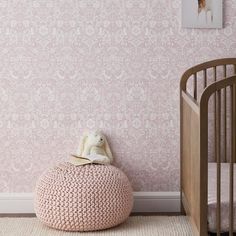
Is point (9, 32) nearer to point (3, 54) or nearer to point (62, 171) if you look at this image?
point (3, 54)

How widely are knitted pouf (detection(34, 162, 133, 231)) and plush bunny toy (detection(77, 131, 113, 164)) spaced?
15cm

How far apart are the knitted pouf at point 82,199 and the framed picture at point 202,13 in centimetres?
91

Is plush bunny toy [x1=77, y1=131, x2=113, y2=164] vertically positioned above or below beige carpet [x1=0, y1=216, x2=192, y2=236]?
above

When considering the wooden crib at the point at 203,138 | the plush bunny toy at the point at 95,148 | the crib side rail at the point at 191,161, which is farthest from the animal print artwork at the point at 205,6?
the plush bunny toy at the point at 95,148

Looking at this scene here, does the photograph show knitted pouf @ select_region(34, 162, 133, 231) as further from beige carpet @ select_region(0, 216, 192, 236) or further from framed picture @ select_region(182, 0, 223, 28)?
framed picture @ select_region(182, 0, 223, 28)

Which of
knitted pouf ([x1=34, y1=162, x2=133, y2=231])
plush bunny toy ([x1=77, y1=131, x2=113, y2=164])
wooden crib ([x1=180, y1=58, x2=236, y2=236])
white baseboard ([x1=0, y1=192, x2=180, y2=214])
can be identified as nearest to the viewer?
wooden crib ([x1=180, y1=58, x2=236, y2=236])

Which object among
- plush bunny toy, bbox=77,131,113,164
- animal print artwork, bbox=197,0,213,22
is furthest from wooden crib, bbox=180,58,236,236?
plush bunny toy, bbox=77,131,113,164

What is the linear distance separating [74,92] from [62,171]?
0.47m

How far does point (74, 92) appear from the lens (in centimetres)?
329

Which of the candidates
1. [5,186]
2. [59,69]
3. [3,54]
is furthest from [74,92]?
[5,186]

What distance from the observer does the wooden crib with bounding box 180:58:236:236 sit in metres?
2.23

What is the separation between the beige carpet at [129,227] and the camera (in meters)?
2.96

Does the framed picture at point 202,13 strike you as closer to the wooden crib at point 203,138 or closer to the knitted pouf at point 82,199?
the wooden crib at point 203,138

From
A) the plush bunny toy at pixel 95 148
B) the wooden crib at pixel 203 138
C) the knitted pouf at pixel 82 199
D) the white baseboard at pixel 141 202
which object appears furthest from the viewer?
the white baseboard at pixel 141 202
